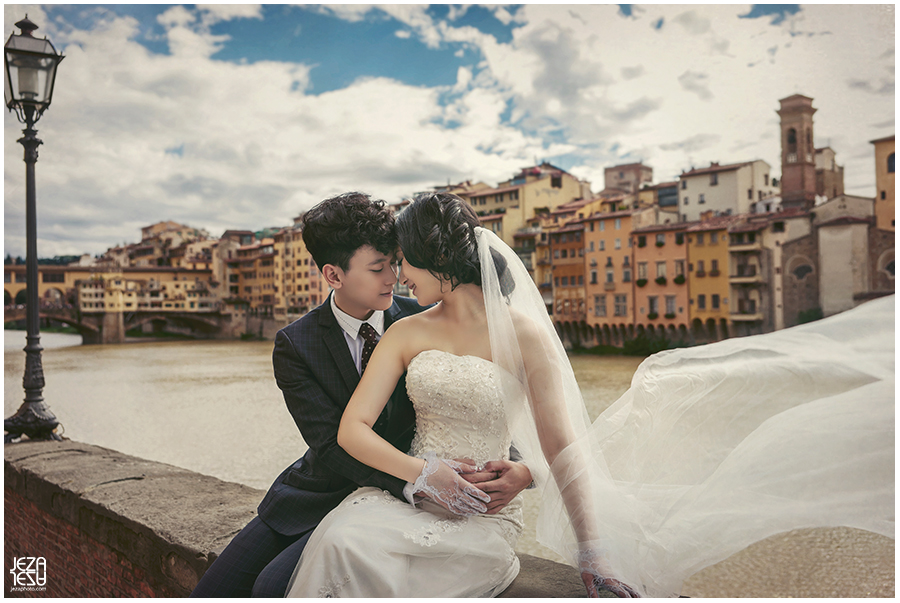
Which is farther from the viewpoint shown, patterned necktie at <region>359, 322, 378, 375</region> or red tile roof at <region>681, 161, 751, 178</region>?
red tile roof at <region>681, 161, 751, 178</region>

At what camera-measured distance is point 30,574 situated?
2471 millimetres

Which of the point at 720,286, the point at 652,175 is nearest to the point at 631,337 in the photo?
the point at 720,286

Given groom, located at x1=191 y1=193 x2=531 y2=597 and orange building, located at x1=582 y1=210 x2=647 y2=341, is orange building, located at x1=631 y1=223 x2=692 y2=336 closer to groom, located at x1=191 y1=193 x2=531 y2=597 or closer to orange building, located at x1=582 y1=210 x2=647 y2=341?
orange building, located at x1=582 y1=210 x2=647 y2=341

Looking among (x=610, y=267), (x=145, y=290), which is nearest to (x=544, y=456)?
(x=610, y=267)

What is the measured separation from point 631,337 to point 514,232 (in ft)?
21.4

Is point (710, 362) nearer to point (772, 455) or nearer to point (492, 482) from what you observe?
point (772, 455)

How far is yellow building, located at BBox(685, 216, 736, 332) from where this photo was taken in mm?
21500

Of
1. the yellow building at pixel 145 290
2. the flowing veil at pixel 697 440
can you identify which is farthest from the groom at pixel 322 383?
the yellow building at pixel 145 290

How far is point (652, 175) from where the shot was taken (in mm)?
34312

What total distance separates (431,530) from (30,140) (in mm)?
3356

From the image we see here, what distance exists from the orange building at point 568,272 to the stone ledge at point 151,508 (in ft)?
76.5

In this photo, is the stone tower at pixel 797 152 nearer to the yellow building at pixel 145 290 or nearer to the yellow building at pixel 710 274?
the yellow building at pixel 710 274

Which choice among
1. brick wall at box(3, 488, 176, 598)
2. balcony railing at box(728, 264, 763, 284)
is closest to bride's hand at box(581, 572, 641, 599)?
brick wall at box(3, 488, 176, 598)

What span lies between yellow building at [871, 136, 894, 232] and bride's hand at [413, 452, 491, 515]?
22.7m
